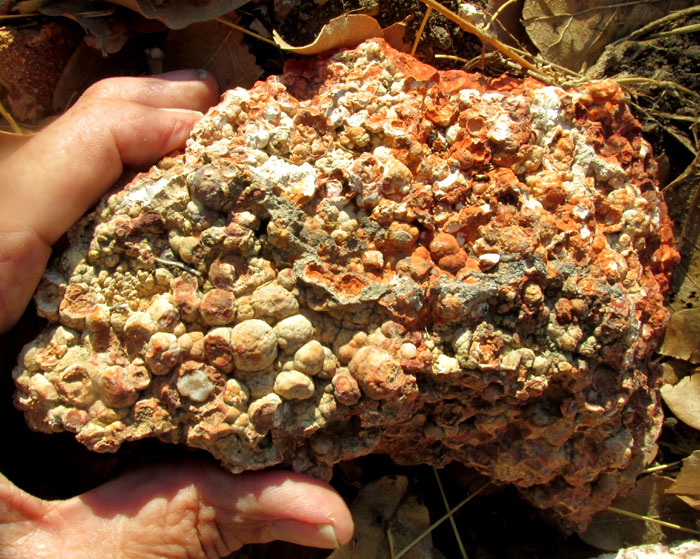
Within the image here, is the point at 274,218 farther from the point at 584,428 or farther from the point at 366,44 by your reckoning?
the point at 584,428

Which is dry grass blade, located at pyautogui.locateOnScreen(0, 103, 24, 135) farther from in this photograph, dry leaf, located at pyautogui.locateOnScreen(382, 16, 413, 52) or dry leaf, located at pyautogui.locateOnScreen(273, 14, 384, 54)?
dry leaf, located at pyautogui.locateOnScreen(382, 16, 413, 52)

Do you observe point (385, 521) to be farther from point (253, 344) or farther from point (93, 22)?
point (93, 22)

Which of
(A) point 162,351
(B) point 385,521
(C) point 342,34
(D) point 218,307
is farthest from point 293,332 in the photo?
(B) point 385,521

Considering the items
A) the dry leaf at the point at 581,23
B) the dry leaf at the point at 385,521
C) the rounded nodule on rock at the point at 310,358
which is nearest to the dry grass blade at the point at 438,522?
the dry leaf at the point at 385,521

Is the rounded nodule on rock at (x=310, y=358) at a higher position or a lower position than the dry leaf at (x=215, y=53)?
lower

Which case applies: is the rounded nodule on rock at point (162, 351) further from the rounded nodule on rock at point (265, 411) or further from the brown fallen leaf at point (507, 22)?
the brown fallen leaf at point (507, 22)

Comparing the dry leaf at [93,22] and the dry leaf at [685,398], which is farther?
the dry leaf at [685,398]

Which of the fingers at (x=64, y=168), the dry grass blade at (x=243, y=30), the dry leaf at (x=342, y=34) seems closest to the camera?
the fingers at (x=64, y=168)
